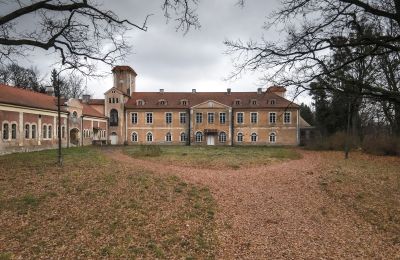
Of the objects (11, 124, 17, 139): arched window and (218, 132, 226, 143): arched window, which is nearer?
(11, 124, 17, 139): arched window

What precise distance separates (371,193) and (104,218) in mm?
9153

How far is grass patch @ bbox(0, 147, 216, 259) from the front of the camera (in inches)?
266

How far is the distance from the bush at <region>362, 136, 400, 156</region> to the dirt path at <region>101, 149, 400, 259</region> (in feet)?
49.5

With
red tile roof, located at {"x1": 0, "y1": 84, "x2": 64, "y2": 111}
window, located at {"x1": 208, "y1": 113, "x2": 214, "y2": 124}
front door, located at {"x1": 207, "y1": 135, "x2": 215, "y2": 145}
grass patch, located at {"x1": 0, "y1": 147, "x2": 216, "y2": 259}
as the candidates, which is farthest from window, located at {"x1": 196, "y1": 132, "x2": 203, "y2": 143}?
grass patch, located at {"x1": 0, "y1": 147, "x2": 216, "y2": 259}

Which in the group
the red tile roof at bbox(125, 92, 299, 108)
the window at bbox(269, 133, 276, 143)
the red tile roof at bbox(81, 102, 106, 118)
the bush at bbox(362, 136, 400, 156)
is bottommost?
the bush at bbox(362, 136, 400, 156)

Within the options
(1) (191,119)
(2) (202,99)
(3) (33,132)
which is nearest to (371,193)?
(3) (33,132)

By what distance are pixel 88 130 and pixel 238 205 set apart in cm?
3433

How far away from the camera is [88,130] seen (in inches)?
1604

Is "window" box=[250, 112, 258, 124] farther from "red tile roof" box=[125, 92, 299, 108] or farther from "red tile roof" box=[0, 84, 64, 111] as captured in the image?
"red tile roof" box=[0, 84, 64, 111]

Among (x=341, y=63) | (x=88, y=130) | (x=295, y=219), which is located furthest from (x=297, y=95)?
(x=88, y=130)

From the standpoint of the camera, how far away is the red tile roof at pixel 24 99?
25.2 metres

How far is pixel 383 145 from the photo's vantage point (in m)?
25.3

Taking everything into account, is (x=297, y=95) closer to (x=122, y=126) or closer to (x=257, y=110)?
(x=257, y=110)

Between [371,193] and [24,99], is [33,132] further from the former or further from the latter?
[371,193]
